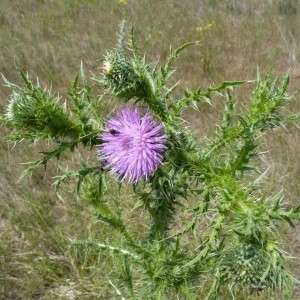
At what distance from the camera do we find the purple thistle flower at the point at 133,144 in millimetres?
1549

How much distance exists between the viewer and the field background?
316cm

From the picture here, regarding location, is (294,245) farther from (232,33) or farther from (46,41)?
(46,41)

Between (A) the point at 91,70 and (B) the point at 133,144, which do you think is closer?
(B) the point at 133,144

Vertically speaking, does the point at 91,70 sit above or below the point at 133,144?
below

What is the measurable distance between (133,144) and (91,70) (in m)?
4.27

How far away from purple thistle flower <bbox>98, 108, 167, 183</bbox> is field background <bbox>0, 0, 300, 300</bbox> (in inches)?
15.7

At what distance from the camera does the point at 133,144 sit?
1570 mm

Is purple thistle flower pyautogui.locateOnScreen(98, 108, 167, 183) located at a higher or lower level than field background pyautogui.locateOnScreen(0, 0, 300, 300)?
higher

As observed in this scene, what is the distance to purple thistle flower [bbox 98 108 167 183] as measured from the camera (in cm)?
155

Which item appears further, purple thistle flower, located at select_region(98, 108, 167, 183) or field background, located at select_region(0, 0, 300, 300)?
field background, located at select_region(0, 0, 300, 300)

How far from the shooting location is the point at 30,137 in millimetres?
1545

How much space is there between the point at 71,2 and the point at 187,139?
6.60 m

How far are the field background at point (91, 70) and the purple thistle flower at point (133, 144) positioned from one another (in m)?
0.40

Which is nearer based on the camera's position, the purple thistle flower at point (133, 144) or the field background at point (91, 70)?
the purple thistle flower at point (133, 144)
